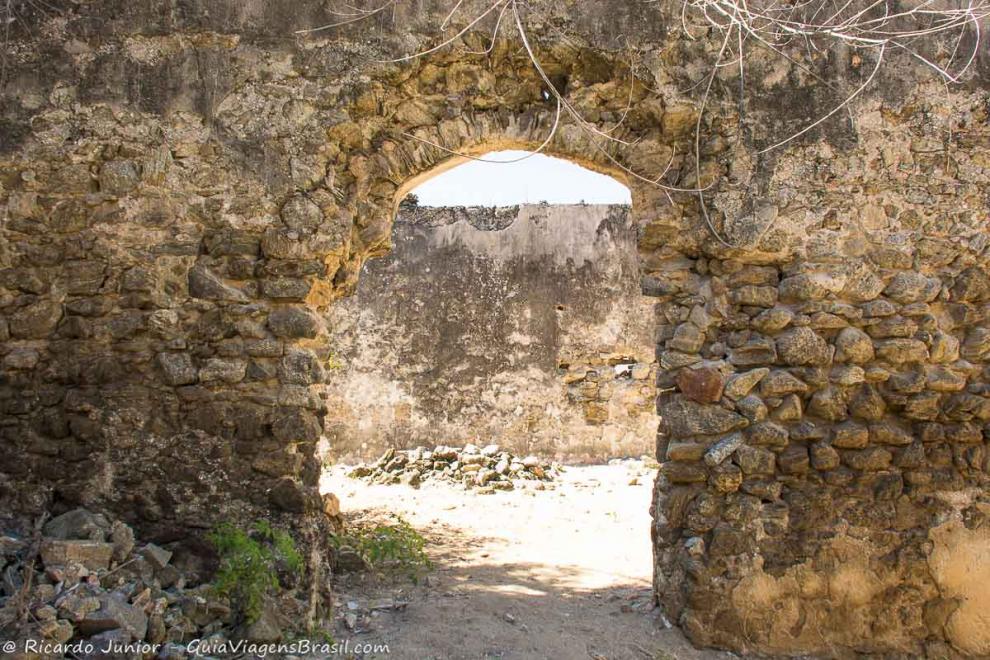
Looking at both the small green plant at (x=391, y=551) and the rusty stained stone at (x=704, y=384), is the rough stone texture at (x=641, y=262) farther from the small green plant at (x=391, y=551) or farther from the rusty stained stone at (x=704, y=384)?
the small green plant at (x=391, y=551)

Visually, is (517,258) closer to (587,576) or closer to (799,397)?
(587,576)

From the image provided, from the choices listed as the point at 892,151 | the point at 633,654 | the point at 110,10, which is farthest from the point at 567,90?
the point at 633,654

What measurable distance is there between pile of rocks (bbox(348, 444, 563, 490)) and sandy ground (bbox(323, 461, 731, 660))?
15.4 inches

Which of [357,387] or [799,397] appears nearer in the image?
[799,397]

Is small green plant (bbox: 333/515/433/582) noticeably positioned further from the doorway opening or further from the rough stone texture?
the doorway opening

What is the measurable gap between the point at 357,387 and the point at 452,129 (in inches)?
206

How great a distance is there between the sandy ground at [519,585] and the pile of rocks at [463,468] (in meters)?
0.39

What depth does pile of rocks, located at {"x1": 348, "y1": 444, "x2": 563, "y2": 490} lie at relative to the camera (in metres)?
7.16

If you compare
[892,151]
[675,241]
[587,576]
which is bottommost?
[587,576]

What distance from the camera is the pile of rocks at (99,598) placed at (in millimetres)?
2303

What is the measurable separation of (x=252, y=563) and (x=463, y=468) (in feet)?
14.9

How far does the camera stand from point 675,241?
10.8 ft

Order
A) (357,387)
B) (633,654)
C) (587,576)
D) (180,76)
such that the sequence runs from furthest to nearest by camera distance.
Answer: (357,387)
(587,576)
(180,76)
(633,654)

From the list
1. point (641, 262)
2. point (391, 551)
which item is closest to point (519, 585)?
point (391, 551)
